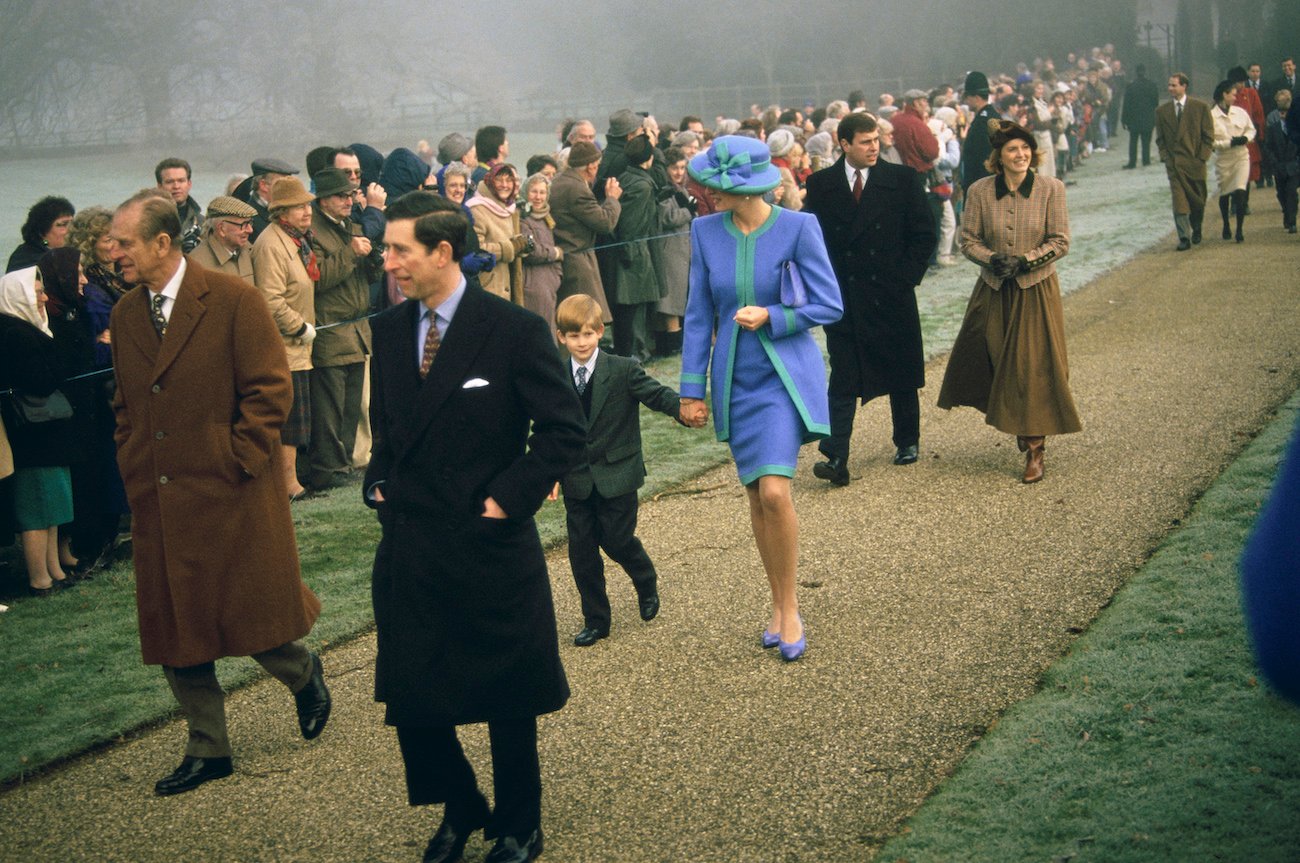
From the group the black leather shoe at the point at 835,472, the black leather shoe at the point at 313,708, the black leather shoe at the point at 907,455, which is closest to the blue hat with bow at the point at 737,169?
the black leather shoe at the point at 313,708

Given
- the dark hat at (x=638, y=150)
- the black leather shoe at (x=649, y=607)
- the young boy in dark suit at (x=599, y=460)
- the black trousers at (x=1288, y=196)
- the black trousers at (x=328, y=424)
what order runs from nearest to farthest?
the young boy in dark suit at (x=599, y=460), the black leather shoe at (x=649, y=607), the black trousers at (x=328, y=424), the dark hat at (x=638, y=150), the black trousers at (x=1288, y=196)

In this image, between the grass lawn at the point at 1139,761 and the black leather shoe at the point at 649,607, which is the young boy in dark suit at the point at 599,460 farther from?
the grass lawn at the point at 1139,761

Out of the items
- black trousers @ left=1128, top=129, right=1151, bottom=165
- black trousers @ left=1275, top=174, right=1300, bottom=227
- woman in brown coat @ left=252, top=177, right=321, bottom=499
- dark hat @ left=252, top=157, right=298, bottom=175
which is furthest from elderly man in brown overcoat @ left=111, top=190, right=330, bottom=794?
black trousers @ left=1128, top=129, right=1151, bottom=165

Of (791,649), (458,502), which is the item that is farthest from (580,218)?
(458,502)

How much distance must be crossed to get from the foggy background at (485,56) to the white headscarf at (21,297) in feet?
43.4

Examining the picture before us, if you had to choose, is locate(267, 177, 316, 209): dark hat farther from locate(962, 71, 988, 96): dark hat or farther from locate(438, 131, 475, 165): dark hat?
locate(962, 71, 988, 96): dark hat

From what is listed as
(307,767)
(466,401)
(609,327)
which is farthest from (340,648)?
→ (609,327)

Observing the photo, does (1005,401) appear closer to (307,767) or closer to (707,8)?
(307,767)

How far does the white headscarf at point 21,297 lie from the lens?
739 cm

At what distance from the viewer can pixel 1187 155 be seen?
17.0m

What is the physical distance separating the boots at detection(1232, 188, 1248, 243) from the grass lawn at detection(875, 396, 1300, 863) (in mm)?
13212

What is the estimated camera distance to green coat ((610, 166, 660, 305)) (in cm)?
1235

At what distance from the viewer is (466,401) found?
3865 millimetres

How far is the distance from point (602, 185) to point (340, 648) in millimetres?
6612
